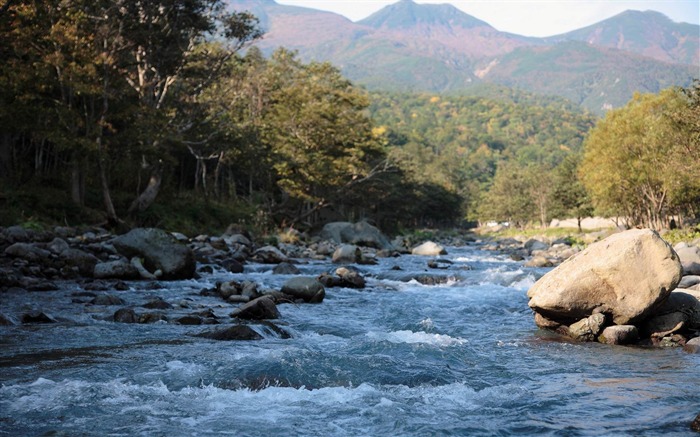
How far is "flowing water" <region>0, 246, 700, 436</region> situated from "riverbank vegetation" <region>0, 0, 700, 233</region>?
10.2 m

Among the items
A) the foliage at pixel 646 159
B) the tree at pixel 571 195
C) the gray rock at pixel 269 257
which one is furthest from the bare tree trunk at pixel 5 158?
the tree at pixel 571 195

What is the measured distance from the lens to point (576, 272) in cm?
1128

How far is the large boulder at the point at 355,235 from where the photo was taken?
4238cm

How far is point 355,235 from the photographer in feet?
141

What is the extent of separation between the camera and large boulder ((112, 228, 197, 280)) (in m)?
18.3

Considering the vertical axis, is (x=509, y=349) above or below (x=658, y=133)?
below

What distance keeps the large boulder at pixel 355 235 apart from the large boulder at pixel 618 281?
30.8 metres

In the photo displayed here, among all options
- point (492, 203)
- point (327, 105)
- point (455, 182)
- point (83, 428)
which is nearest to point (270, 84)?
point (327, 105)

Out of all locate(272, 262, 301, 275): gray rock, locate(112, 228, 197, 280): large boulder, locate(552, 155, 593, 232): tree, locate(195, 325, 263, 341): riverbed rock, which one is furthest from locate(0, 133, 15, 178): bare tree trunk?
locate(552, 155, 593, 232): tree

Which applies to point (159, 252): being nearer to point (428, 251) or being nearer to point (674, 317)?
point (674, 317)

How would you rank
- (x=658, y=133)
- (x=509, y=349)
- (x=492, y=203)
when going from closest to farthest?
1. (x=509, y=349)
2. (x=658, y=133)
3. (x=492, y=203)

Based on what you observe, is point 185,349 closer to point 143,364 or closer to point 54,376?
point 143,364

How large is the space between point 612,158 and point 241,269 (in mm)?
34443

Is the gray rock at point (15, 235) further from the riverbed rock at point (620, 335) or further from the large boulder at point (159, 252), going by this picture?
the riverbed rock at point (620, 335)
